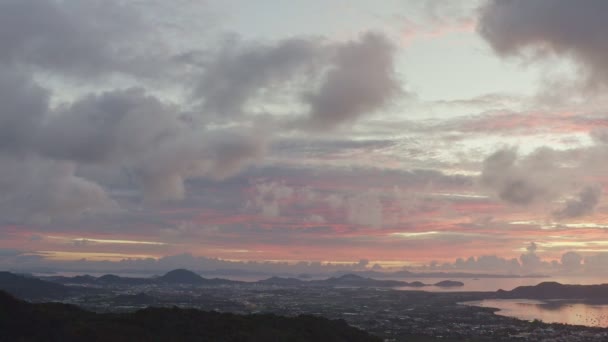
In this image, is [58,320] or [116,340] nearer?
[116,340]

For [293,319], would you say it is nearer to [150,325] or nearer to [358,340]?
[358,340]

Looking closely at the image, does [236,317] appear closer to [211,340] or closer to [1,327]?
[211,340]

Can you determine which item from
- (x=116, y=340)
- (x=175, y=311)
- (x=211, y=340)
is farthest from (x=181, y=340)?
(x=175, y=311)

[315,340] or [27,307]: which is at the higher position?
[27,307]

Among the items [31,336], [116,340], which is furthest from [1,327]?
[116,340]

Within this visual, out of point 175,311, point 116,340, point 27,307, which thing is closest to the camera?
point 116,340

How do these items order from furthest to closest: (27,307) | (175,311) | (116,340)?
(175,311) < (27,307) < (116,340)
